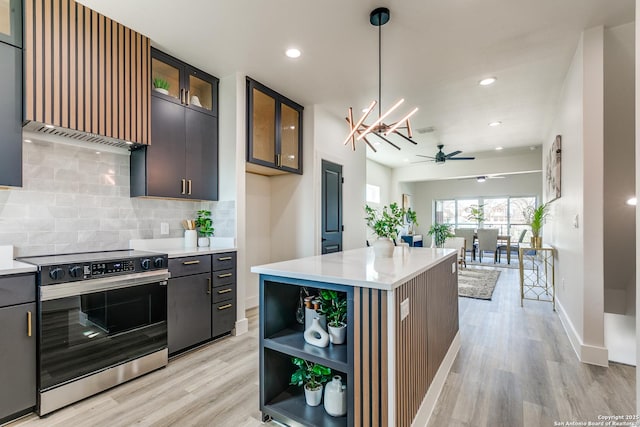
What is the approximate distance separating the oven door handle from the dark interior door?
7.38ft

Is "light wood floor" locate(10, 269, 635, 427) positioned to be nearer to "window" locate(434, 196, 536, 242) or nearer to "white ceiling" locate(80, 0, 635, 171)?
"white ceiling" locate(80, 0, 635, 171)

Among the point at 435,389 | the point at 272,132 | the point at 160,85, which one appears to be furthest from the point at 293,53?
the point at 435,389

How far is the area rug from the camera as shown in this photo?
4789mm

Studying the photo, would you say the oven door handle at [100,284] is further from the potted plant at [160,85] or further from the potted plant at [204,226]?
the potted plant at [160,85]

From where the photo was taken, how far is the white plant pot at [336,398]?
1.62 meters

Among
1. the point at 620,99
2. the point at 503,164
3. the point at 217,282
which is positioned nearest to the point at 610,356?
the point at 620,99

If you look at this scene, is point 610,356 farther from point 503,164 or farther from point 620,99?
point 503,164

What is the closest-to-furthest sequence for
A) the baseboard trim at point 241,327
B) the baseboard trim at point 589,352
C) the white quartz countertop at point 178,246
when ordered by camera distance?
the baseboard trim at point 589,352, the white quartz countertop at point 178,246, the baseboard trim at point 241,327

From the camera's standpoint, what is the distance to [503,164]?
293 inches

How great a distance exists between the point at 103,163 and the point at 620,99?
15.6 ft

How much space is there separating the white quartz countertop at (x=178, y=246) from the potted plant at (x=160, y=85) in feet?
4.71

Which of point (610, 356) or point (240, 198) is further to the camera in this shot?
point (240, 198)

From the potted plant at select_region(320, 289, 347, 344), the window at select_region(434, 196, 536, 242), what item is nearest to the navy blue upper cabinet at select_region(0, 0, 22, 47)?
the potted plant at select_region(320, 289, 347, 344)

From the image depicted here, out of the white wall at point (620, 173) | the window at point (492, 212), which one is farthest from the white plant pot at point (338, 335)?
the window at point (492, 212)
